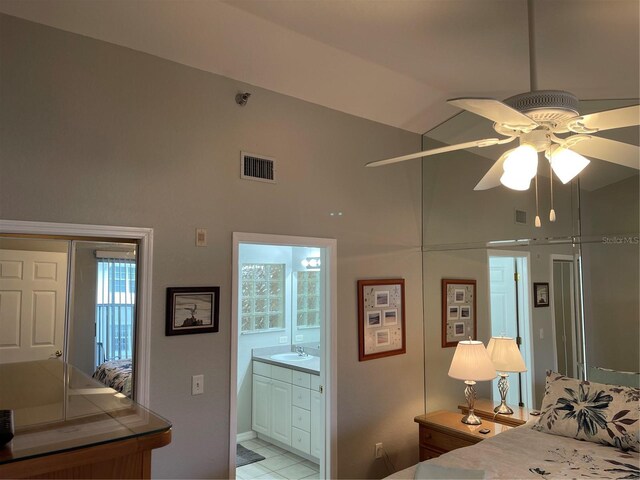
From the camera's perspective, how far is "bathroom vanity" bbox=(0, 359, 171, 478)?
0.85 meters

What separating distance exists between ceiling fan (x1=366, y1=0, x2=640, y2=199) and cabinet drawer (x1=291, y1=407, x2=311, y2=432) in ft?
10.1

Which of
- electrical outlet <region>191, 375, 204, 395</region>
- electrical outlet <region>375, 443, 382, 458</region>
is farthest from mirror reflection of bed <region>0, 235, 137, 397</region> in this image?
electrical outlet <region>375, 443, 382, 458</region>

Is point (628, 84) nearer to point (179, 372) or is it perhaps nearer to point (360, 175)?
point (360, 175)

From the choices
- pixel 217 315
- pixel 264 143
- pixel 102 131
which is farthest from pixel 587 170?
pixel 102 131

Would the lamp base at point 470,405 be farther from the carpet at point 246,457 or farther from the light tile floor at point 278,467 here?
the carpet at point 246,457

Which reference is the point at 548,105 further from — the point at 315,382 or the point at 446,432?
the point at 315,382

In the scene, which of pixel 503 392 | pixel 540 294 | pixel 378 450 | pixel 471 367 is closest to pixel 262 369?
pixel 378 450

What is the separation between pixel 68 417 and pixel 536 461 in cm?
219

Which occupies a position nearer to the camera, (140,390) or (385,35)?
(140,390)

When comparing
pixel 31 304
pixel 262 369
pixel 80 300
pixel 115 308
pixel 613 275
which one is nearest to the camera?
pixel 31 304

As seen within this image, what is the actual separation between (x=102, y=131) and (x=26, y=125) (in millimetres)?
346

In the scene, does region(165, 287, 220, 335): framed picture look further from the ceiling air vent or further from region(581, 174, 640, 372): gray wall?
region(581, 174, 640, 372): gray wall

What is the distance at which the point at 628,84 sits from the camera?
326cm

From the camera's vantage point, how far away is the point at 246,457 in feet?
14.6
